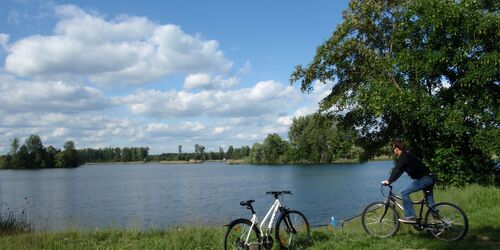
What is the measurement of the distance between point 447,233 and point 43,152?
5351 inches

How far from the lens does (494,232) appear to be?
30.7 ft

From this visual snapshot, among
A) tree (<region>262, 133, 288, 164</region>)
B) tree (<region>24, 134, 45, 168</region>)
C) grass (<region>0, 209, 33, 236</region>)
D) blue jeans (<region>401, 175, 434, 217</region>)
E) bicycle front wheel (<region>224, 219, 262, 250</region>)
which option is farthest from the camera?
tree (<region>24, 134, 45, 168</region>)

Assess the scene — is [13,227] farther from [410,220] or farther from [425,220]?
[425,220]

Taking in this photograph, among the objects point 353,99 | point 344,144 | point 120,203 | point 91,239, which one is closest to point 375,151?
point 344,144

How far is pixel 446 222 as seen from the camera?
884cm

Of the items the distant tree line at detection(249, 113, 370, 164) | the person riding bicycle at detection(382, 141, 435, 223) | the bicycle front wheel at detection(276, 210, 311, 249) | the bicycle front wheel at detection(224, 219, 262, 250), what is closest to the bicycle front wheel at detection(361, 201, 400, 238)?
the person riding bicycle at detection(382, 141, 435, 223)

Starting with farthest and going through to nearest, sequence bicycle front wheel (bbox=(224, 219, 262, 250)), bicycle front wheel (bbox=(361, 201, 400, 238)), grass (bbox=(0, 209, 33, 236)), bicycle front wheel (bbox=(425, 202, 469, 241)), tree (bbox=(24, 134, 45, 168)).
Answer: tree (bbox=(24, 134, 45, 168)) < grass (bbox=(0, 209, 33, 236)) < bicycle front wheel (bbox=(361, 201, 400, 238)) < bicycle front wheel (bbox=(425, 202, 469, 241)) < bicycle front wheel (bbox=(224, 219, 262, 250))

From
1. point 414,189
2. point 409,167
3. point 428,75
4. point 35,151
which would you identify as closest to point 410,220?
point 414,189

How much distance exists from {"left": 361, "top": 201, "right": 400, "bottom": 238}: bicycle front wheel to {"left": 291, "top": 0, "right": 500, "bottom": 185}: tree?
5.86 metres

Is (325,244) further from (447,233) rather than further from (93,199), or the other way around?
(93,199)

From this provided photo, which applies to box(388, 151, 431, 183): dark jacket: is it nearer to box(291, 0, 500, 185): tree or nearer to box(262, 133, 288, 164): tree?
box(291, 0, 500, 185): tree

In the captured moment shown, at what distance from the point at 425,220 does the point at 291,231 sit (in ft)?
8.53

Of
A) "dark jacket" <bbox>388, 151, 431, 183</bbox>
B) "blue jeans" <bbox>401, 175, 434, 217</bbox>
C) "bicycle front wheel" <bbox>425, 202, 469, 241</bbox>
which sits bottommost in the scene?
"bicycle front wheel" <bbox>425, 202, 469, 241</bbox>

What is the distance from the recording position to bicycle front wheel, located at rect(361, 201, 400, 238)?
9.39m
